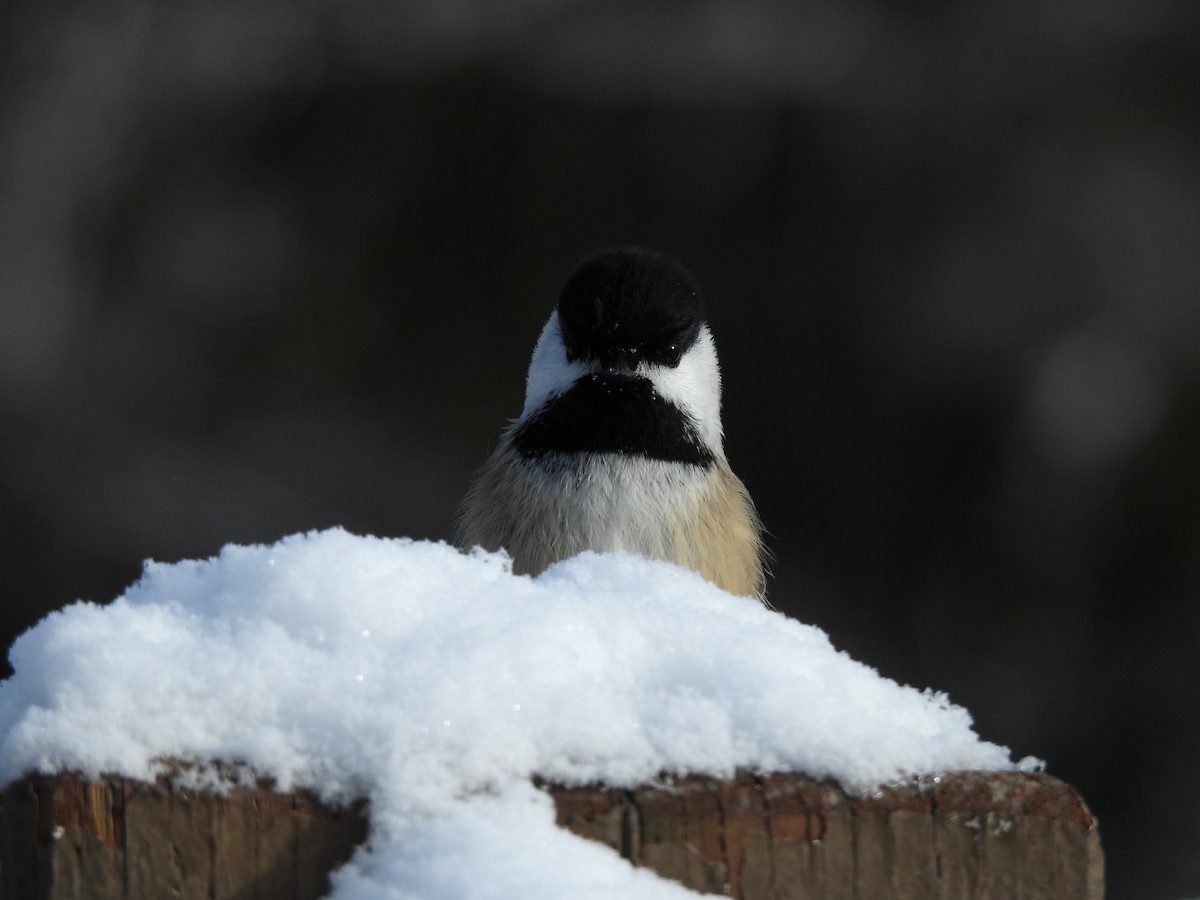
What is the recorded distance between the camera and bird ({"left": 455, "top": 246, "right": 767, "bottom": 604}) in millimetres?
1848

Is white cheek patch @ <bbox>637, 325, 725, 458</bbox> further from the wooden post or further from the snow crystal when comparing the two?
the wooden post

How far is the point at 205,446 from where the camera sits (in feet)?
14.4

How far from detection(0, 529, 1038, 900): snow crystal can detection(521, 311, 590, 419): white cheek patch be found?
98 centimetres

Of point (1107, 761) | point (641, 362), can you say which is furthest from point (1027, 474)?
point (641, 362)

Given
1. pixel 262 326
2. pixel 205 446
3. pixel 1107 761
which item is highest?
pixel 262 326

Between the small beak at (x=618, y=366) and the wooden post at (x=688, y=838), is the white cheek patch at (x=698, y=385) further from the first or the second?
the wooden post at (x=688, y=838)

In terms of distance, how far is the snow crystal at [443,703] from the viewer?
792 millimetres

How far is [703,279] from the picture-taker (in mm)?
4555

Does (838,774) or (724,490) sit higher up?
(724,490)

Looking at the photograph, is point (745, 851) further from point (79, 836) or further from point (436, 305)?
point (436, 305)

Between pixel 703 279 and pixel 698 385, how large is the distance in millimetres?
2613

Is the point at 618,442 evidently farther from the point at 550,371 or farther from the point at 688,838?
the point at 688,838

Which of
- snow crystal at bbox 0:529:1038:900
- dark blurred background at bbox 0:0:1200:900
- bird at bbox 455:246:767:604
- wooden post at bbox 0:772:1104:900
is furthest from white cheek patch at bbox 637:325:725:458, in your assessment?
dark blurred background at bbox 0:0:1200:900

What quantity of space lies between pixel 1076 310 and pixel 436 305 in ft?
6.68
